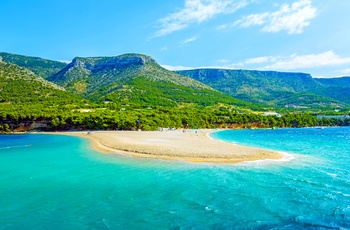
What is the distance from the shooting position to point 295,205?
18.2 metres

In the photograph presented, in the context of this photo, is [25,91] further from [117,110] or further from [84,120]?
[84,120]

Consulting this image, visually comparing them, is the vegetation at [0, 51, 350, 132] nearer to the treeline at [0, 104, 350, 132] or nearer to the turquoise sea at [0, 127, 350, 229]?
the treeline at [0, 104, 350, 132]

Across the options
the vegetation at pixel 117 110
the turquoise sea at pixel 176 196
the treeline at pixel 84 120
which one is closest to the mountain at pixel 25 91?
the vegetation at pixel 117 110

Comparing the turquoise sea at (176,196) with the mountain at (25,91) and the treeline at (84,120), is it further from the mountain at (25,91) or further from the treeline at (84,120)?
the mountain at (25,91)

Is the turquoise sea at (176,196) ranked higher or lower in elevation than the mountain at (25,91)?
lower

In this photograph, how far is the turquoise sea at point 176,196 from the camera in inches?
625

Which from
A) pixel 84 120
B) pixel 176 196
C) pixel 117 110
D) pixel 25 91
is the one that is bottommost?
pixel 176 196

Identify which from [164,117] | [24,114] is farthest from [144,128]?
[24,114]

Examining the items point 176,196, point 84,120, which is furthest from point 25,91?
point 176,196

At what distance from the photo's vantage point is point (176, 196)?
20500 millimetres

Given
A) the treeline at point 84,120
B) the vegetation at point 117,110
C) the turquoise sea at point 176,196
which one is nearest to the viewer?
the turquoise sea at point 176,196

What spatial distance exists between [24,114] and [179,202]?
95.4 metres

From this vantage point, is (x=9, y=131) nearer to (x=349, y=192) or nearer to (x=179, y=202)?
(x=179, y=202)

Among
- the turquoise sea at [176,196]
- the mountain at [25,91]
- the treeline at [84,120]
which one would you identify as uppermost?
the mountain at [25,91]
